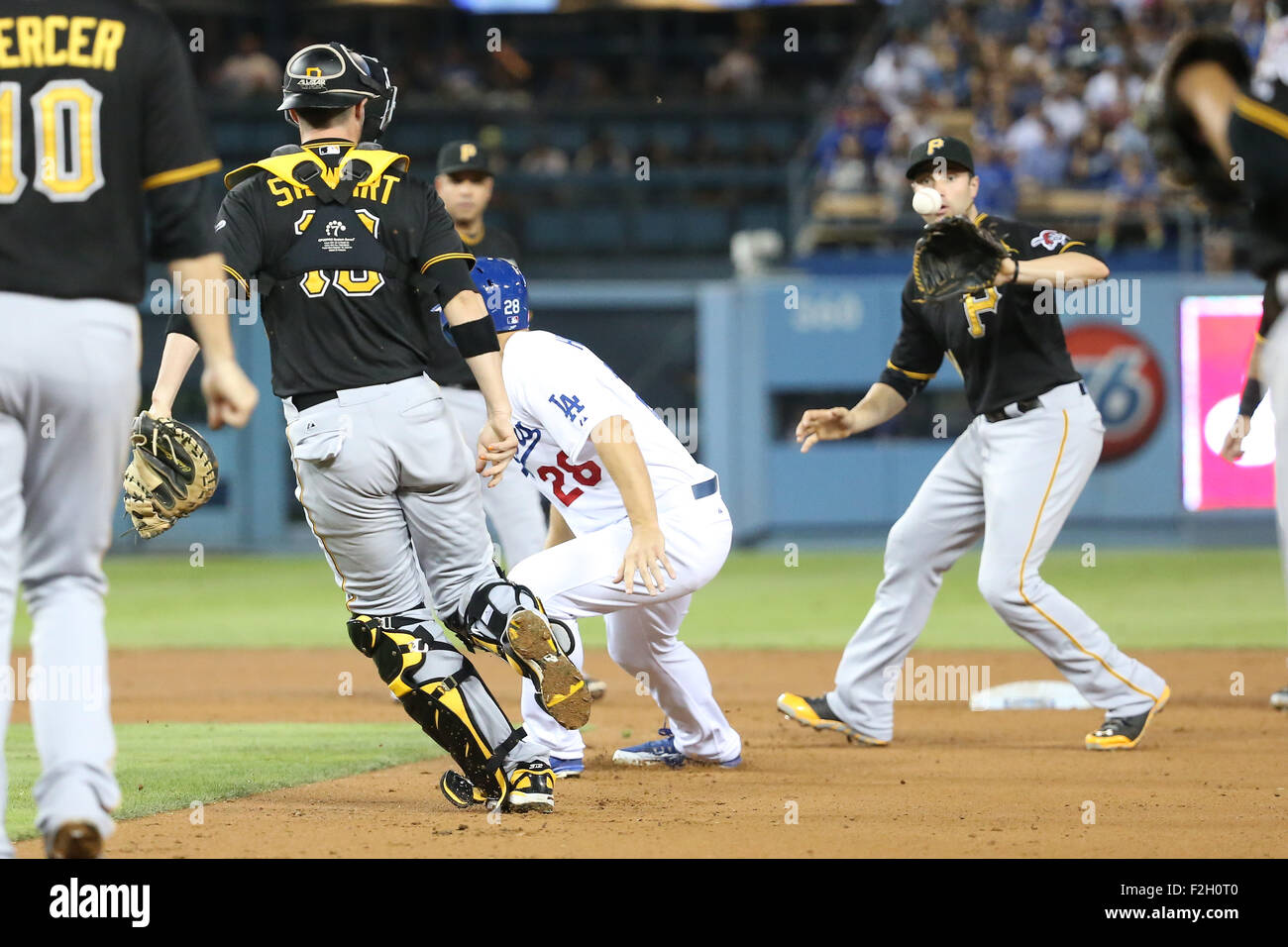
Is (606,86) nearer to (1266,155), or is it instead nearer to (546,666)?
(546,666)

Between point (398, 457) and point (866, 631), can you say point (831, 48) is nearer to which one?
point (866, 631)

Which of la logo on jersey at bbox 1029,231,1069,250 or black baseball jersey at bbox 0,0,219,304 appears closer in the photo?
black baseball jersey at bbox 0,0,219,304

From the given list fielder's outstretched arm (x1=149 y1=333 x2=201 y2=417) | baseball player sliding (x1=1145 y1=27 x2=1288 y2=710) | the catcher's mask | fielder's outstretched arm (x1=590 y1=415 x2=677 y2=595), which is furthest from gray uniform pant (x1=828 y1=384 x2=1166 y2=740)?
fielder's outstretched arm (x1=149 y1=333 x2=201 y2=417)

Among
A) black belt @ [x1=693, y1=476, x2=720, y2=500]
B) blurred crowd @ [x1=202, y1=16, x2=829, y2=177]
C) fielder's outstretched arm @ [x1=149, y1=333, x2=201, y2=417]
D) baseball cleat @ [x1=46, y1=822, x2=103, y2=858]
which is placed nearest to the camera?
baseball cleat @ [x1=46, y1=822, x2=103, y2=858]

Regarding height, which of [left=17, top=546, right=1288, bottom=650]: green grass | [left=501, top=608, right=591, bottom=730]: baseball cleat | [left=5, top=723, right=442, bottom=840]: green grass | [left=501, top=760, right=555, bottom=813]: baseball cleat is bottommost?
[left=17, top=546, right=1288, bottom=650]: green grass

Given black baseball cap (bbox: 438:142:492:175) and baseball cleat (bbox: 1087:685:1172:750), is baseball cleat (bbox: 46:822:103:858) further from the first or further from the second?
black baseball cap (bbox: 438:142:492:175)

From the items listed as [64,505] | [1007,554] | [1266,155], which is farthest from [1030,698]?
[64,505]
